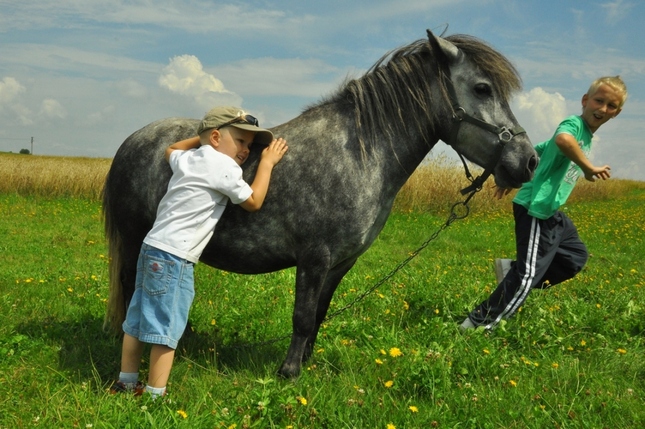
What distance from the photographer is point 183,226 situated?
130 inches

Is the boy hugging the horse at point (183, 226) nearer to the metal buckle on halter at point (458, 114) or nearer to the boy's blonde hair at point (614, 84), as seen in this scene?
the metal buckle on halter at point (458, 114)

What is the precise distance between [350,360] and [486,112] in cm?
203

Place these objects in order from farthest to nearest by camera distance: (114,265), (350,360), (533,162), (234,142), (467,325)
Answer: (467,325)
(114,265)
(350,360)
(533,162)
(234,142)

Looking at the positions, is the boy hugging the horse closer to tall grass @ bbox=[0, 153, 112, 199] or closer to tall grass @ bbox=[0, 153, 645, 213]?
tall grass @ bbox=[0, 153, 645, 213]

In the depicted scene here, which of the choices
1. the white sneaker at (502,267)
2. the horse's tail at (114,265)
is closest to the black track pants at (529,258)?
the white sneaker at (502,267)

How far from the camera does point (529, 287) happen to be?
15.6ft

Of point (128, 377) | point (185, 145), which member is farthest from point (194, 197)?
point (128, 377)

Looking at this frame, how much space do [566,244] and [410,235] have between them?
8.17 m

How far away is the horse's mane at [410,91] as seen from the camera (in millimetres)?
3607

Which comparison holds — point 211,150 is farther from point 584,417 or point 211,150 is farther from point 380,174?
point 584,417

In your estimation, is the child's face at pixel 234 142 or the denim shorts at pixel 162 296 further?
the child's face at pixel 234 142

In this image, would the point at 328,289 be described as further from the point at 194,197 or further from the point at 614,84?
the point at 614,84

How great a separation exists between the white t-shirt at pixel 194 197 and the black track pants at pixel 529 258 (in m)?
2.70

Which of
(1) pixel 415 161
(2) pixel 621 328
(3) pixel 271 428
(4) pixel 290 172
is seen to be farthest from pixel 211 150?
(2) pixel 621 328
